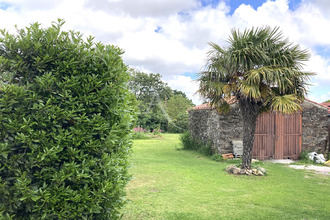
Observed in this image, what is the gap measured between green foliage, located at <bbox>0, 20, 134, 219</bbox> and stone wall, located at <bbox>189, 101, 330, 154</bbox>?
27.4 feet

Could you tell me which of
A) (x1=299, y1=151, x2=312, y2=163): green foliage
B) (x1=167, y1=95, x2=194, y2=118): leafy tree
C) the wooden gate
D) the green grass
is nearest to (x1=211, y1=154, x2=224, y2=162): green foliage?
the wooden gate

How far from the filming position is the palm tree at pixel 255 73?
7277 millimetres

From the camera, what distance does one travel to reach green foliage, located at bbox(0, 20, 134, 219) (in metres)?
2.58

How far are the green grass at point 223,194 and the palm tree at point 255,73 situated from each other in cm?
141

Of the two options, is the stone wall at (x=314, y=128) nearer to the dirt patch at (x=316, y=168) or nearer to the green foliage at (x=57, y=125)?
the dirt patch at (x=316, y=168)

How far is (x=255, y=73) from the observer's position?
7164 mm

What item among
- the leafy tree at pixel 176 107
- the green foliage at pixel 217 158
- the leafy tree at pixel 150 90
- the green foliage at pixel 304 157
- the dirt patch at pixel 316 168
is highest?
the leafy tree at pixel 150 90

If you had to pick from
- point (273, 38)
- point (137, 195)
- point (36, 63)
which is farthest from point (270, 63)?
point (36, 63)

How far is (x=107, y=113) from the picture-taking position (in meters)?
2.94

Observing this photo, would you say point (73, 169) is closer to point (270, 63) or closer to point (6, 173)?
point (6, 173)

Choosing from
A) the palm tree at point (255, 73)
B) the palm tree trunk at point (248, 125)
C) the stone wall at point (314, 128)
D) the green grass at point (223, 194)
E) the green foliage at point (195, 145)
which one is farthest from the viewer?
the green foliage at point (195, 145)

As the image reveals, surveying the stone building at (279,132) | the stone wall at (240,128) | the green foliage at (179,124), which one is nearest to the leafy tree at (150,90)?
the green foliage at (179,124)

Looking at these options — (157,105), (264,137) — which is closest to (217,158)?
(264,137)

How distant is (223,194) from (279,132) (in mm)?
6555
